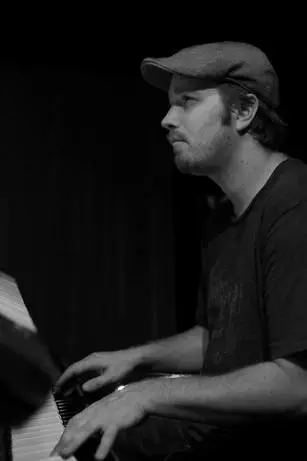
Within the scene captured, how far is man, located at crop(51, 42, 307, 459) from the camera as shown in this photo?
0.85 meters

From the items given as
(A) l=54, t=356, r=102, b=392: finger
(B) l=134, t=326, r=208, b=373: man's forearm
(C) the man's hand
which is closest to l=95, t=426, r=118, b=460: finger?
(C) the man's hand

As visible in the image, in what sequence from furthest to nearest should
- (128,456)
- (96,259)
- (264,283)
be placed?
(96,259) < (128,456) < (264,283)

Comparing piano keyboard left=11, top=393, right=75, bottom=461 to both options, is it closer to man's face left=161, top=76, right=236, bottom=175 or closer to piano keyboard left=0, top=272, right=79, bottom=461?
piano keyboard left=0, top=272, right=79, bottom=461

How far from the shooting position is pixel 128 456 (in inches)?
48.6

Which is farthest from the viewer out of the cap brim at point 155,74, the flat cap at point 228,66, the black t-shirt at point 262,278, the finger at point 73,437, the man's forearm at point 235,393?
the cap brim at point 155,74

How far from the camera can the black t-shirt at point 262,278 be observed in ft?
3.04

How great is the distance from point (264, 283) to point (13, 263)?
3748 mm

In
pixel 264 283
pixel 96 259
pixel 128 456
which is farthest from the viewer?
pixel 96 259

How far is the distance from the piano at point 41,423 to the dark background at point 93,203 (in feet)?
11.4

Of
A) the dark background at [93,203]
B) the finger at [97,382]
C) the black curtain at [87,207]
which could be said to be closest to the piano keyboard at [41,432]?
the finger at [97,382]

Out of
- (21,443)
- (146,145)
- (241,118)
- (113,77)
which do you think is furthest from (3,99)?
(21,443)

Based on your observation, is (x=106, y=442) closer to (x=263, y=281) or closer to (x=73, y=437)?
(x=73, y=437)

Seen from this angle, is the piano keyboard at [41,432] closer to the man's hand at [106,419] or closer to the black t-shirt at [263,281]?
the man's hand at [106,419]

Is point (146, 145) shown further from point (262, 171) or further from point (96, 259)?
point (262, 171)
